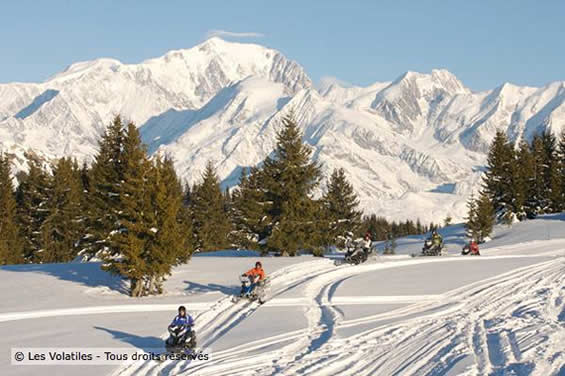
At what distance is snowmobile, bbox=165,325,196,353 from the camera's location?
16.0 metres

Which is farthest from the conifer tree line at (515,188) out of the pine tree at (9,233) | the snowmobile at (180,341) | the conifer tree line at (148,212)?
the snowmobile at (180,341)

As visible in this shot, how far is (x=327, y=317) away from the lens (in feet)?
64.4

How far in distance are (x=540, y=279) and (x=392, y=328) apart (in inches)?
409

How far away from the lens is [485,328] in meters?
16.5

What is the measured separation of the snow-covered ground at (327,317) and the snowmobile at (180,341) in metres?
0.64

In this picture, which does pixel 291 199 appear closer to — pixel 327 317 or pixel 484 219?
pixel 327 317

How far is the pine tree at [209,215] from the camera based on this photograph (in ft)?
212

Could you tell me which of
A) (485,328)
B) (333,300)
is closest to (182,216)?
(333,300)

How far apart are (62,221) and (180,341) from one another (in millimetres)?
39077

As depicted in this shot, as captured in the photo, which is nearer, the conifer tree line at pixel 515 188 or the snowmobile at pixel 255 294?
the snowmobile at pixel 255 294

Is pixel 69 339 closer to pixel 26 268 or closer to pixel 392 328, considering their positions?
pixel 392 328

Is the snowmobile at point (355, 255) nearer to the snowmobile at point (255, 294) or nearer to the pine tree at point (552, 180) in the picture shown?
the snowmobile at point (255, 294)

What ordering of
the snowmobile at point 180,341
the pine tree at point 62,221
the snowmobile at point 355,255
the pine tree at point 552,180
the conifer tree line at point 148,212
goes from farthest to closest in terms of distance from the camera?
the pine tree at point 552,180 → the pine tree at point 62,221 → the snowmobile at point 355,255 → the conifer tree line at point 148,212 → the snowmobile at point 180,341

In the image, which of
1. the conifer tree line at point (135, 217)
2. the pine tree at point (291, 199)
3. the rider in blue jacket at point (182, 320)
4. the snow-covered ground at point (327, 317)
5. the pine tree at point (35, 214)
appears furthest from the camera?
the pine tree at point (35, 214)
